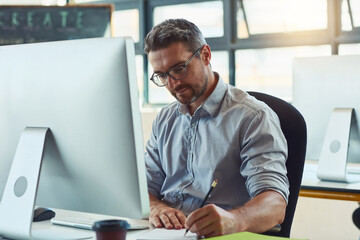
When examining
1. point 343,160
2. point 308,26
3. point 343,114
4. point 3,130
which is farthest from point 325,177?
point 308,26

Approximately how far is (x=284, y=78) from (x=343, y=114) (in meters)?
1.63

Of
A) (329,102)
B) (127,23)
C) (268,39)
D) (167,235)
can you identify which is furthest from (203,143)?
(127,23)

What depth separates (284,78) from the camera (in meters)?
3.60

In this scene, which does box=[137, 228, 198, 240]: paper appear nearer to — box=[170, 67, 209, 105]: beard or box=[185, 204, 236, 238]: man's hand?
Result: box=[185, 204, 236, 238]: man's hand

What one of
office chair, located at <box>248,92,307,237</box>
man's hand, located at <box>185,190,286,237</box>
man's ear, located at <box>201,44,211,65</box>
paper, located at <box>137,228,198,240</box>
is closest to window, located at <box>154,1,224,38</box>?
man's ear, located at <box>201,44,211,65</box>

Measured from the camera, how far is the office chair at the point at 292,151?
4.83 feet

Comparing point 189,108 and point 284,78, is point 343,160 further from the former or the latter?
point 284,78

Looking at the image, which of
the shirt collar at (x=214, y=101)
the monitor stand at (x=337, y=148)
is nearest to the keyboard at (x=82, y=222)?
the shirt collar at (x=214, y=101)

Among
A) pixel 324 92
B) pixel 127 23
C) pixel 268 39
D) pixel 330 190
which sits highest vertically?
pixel 127 23

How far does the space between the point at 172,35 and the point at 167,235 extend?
66 cm

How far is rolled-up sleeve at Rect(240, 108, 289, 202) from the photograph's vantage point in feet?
4.57

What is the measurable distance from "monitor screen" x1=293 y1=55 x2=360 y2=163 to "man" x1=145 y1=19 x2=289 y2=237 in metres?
0.53

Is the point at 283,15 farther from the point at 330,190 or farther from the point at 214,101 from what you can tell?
the point at 214,101

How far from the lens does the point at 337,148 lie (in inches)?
82.4
